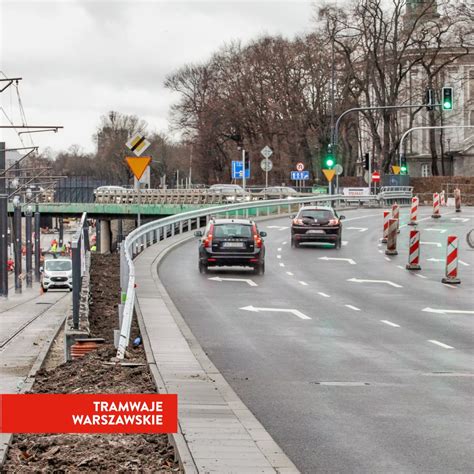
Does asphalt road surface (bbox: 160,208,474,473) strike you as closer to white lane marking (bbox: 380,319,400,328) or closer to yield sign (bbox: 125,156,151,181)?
white lane marking (bbox: 380,319,400,328)

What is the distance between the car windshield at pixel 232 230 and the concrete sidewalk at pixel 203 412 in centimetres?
1105

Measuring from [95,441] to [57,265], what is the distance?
52626 mm

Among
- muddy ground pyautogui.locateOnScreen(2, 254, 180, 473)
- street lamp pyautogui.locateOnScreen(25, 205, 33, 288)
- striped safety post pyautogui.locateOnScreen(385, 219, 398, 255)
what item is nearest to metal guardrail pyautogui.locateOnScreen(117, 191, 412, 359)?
muddy ground pyautogui.locateOnScreen(2, 254, 180, 473)

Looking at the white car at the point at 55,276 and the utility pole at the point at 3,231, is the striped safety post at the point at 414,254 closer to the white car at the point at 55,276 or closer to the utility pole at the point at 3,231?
the utility pole at the point at 3,231

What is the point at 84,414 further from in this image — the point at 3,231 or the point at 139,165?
the point at 3,231

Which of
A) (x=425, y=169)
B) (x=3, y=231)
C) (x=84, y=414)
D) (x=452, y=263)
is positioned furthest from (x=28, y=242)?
(x=84, y=414)

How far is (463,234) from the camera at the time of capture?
47906 mm

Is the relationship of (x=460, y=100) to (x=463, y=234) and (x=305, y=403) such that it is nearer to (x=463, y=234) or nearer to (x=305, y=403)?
(x=463, y=234)

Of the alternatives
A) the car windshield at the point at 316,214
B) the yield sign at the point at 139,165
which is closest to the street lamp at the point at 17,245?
the car windshield at the point at 316,214

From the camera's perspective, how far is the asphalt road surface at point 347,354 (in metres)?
10.1

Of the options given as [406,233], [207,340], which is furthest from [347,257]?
[207,340]

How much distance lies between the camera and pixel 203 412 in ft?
35.5

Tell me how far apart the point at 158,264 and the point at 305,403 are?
21536mm

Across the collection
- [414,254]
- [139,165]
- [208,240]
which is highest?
[139,165]
